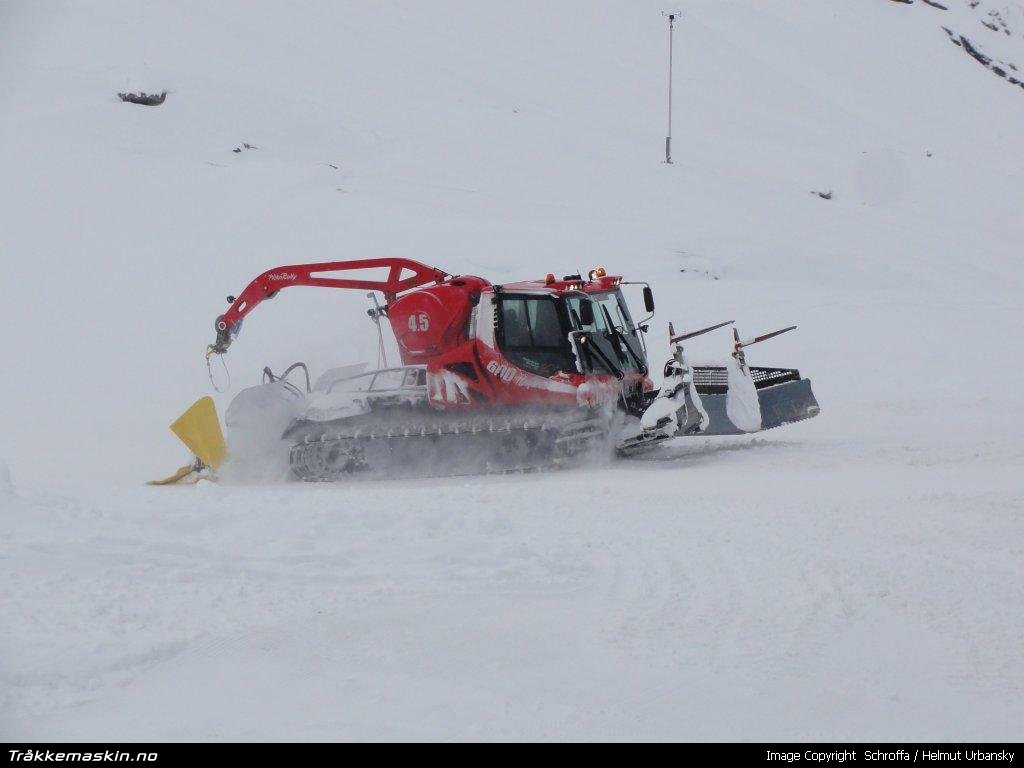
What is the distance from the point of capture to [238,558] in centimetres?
612

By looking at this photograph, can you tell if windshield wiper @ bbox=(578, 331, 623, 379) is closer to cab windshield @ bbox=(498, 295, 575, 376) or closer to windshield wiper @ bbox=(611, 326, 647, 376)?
cab windshield @ bbox=(498, 295, 575, 376)

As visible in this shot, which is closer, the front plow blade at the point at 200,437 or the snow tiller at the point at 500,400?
the snow tiller at the point at 500,400

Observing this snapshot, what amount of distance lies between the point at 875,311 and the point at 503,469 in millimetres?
9490

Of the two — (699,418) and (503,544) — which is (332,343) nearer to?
(699,418)

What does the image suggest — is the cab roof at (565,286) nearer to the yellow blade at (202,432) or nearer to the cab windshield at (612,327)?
the cab windshield at (612,327)

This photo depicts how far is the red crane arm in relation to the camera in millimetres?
11539

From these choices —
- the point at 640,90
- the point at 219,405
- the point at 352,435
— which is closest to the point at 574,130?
the point at 640,90

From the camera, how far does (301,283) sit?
38.8ft

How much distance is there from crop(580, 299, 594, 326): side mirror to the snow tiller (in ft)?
0.07

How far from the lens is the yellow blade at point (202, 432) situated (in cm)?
1054

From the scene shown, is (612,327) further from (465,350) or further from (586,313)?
(465,350)

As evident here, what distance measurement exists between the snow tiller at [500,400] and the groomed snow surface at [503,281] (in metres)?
0.47

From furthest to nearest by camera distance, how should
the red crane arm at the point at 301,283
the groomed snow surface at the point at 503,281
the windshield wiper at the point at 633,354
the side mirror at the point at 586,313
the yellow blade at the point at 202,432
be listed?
1. the red crane arm at the point at 301,283
2. the windshield wiper at the point at 633,354
3. the yellow blade at the point at 202,432
4. the side mirror at the point at 586,313
5. the groomed snow surface at the point at 503,281

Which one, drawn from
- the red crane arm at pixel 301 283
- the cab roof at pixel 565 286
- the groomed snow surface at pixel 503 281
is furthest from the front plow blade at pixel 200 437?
the cab roof at pixel 565 286
